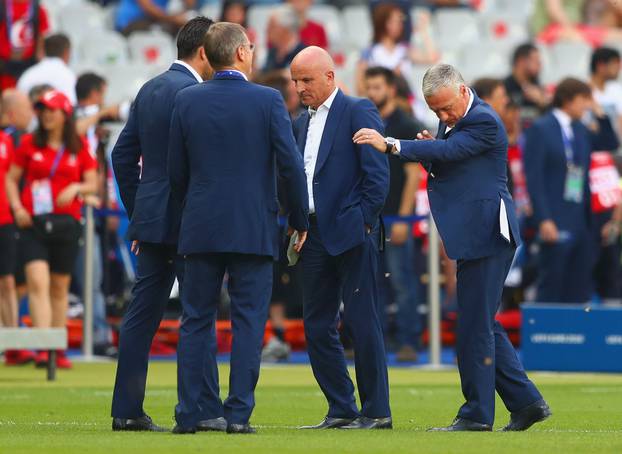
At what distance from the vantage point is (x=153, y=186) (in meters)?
9.62

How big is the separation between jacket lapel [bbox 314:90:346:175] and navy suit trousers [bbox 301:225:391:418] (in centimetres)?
40

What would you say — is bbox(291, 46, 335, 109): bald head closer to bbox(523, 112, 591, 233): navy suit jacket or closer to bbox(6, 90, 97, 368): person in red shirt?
bbox(6, 90, 97, 368): person in red shirt

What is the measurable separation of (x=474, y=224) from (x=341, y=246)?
0.80m

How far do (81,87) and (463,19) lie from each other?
8.86 m

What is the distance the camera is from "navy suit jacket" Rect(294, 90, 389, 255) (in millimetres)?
9922

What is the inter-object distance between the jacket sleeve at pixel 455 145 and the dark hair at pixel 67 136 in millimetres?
6065

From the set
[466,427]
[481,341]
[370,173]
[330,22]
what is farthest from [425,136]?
[330,22]

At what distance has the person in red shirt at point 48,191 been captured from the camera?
15.0m

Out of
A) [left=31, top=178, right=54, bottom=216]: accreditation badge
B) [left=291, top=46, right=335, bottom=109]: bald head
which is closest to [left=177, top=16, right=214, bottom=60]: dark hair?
[left=291, top=46, right=335, bottom=109]: bald head

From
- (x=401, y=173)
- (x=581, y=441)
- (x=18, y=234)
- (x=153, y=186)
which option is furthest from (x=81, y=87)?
(x=581, y=441)

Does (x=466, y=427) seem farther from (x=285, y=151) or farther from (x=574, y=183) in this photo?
(x=574, y=183)

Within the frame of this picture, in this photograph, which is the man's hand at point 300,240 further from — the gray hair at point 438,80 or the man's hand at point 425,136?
the gray hair at point 438,80

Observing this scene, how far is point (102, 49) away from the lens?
21.5 m

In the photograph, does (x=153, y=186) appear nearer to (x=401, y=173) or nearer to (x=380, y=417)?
(x=380, y=417)
